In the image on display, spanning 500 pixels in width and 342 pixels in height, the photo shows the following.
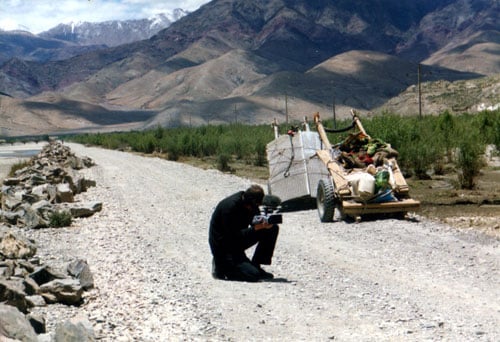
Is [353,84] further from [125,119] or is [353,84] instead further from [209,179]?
[209,179]

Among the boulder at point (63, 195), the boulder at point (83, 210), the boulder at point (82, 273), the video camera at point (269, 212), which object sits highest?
the video camera at point (269, 212)

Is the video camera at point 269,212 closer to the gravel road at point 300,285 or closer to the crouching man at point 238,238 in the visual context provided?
the crouching man at point 238,238

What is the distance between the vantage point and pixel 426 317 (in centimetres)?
712

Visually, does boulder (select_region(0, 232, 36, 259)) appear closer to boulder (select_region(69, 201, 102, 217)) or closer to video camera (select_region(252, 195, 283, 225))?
video camera (select_region(252, 195, 283, 225))

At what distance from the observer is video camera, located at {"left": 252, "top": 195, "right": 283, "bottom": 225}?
28.6 feet

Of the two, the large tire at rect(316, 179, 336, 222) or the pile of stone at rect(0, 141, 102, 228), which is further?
the pile of stone at rect(0, 141, 102, 228)

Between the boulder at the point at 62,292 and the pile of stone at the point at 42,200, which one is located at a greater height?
the pile of stone at the point at 42,200

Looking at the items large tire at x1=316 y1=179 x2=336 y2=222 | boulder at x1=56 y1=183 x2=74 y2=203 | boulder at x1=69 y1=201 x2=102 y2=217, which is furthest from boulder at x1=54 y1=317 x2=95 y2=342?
boulder at x1=56 y1=183 x2=74 y2=203

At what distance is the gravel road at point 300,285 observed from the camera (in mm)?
6930

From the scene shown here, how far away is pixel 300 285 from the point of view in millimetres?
8750

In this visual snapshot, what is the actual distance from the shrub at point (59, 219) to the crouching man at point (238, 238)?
6.67 meters

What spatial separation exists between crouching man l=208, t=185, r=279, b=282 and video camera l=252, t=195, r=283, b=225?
6cm

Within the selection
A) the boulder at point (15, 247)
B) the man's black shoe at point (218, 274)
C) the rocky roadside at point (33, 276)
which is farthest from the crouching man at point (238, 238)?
the boulder at point (15, 247)

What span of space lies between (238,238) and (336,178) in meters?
5.53
